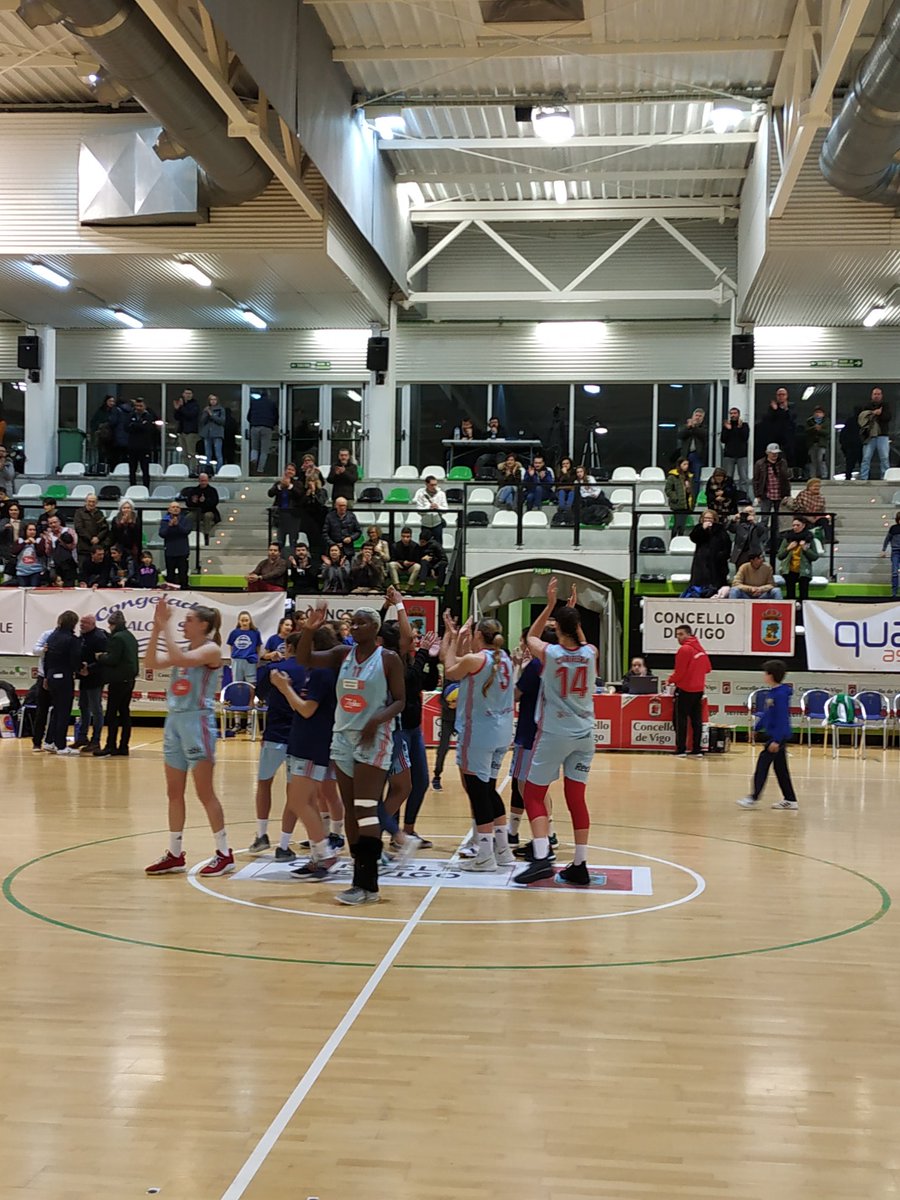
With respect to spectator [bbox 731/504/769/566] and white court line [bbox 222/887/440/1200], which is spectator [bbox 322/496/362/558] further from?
white court line [bbox 222/887/440/1200]

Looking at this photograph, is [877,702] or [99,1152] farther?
[877,702]

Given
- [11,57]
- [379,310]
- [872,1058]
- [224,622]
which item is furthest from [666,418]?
[872,1058]

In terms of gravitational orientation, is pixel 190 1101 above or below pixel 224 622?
below

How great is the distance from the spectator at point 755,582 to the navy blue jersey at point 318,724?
473 inches

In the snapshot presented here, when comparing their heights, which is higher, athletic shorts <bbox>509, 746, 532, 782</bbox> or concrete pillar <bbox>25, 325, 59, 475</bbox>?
concrete pillar <bbox>25, 325, 59, 475</bbox>

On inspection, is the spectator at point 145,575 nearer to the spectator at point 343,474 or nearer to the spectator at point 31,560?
the spectator at point 31,560

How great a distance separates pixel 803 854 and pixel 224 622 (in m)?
11.7

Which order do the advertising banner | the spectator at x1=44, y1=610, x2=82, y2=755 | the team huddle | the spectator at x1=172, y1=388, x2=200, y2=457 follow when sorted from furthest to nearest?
1. the spectator at x1=172, y1=388, x2=200, y2=457
2. the advertising banner
3. the spectator at x1=44, y1=610, x2=82, y2=755
4. the team huddle

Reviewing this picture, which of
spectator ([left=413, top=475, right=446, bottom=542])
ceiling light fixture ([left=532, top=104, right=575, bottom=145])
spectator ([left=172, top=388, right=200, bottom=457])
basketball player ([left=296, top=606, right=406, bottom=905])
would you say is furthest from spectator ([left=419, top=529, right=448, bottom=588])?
basketball player ([left=296, top=606, right=406, bottom=905])

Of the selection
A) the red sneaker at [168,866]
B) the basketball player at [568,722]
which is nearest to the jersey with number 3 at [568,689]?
the basketball player at [568,722]

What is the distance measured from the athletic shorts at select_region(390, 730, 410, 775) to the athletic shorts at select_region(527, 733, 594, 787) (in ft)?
3.34

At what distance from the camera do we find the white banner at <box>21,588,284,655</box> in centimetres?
1988

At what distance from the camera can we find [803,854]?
33.0ft

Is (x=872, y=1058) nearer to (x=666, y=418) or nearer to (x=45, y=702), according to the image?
(x=45, y=702)
